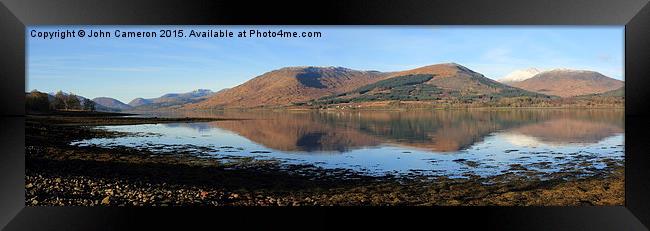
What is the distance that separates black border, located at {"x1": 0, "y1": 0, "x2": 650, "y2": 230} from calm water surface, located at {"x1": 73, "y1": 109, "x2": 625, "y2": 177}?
12.5 feet

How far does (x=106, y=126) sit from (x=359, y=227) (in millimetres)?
10264

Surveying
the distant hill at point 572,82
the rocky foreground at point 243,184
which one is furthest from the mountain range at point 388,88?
the rocky foreground at point 243,184

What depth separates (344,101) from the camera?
71.6 ft

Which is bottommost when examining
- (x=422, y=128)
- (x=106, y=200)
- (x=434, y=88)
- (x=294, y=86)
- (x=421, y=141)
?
(x=106, y=200)

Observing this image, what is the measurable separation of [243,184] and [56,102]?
6764 mm

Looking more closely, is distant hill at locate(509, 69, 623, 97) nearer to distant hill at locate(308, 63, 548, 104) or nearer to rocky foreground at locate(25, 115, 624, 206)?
distant hill at locate(308, 63, 548, 104)

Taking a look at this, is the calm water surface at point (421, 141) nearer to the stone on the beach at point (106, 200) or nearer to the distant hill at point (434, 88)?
the distant hill at point (434, 88)

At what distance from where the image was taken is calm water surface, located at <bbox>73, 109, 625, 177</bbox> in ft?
39.9

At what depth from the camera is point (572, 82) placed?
17.2m

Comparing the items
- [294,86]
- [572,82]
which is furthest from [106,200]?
[572,82]

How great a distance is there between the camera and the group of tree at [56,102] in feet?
40.5
